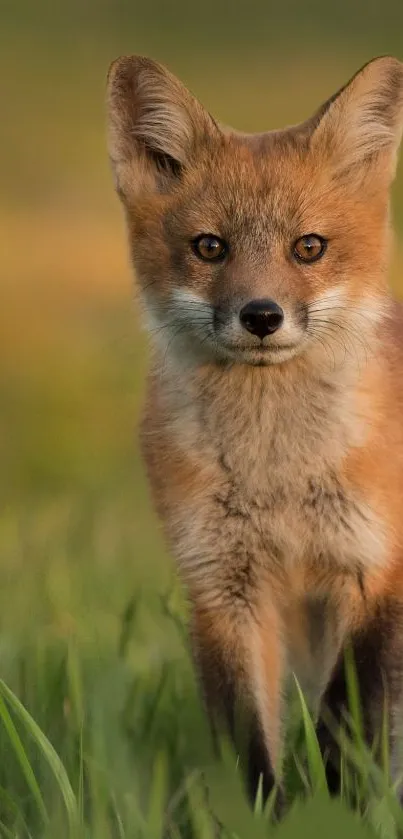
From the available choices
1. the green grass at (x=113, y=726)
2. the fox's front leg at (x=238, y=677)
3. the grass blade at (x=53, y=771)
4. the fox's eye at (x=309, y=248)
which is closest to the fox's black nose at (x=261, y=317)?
the fox's eye at (x=309, y=248)

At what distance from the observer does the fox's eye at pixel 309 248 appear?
153 inches

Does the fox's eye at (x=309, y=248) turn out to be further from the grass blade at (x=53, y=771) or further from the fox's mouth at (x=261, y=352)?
the grass blade at (x=53, y=771)

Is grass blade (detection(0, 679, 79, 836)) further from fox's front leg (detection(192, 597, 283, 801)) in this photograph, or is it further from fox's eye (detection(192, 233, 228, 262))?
fox's eye (detection(192, 233, 228, 262))

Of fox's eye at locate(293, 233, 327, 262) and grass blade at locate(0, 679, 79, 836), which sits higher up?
fox's eye at locate(293, 233, 327, 262)

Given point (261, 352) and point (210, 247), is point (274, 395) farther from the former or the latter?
point (210, 247)

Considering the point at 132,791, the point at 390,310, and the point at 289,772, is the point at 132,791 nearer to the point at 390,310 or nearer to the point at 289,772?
the point at 289,772

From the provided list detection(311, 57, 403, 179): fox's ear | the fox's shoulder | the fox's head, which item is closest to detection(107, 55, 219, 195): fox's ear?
the fox's head

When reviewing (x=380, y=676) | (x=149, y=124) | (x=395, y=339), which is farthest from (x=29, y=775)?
(x=149, y=124)

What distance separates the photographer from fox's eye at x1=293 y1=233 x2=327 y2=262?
3.88 metres

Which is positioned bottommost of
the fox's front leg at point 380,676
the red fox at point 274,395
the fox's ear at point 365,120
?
the fox's front leg at point 380,676

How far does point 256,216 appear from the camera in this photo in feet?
12.7

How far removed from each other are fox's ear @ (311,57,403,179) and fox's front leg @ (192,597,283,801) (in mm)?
1454

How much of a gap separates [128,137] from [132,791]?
2.15 m

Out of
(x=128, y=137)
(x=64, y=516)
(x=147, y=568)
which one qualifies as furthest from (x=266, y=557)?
(x=64, y=516)
